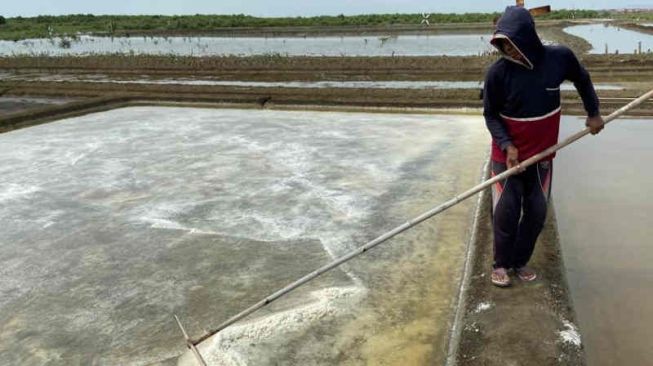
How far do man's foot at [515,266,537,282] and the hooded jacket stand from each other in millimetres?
658

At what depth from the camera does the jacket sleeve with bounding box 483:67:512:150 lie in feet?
7.94

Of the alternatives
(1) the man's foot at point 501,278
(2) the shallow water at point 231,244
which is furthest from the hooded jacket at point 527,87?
(2) the shallow water at point 231,244

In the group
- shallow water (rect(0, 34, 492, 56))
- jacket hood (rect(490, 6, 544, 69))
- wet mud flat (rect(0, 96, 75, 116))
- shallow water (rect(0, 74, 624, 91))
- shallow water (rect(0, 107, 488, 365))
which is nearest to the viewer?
jacket hood (rect(490, 6, 544, 69))

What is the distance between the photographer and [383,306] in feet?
9.31

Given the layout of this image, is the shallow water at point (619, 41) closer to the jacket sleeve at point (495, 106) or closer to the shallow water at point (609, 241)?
the shallow water at point (609, 241)

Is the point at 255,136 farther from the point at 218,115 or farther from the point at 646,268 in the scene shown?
the point at 646,268

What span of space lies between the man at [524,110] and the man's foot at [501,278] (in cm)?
15

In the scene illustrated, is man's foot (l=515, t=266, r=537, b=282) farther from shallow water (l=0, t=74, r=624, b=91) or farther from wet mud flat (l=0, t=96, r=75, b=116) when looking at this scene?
wet mud flat (l=0, t=96, r=75, b=116)

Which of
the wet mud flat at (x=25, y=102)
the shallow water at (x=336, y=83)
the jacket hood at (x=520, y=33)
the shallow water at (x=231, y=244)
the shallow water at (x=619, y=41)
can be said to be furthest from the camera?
the shallow water at (x=619, y=41)

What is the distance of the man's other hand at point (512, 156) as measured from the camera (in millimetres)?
2393

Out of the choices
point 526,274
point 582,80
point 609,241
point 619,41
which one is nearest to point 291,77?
point 609,241

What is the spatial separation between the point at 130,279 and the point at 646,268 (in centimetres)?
301

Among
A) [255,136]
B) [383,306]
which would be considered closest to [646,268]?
[383,306]

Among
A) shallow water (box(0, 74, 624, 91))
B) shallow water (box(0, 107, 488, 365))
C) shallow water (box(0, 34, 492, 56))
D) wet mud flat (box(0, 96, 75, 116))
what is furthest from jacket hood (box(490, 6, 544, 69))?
shallow water (box(0, 34, 492, 56))
